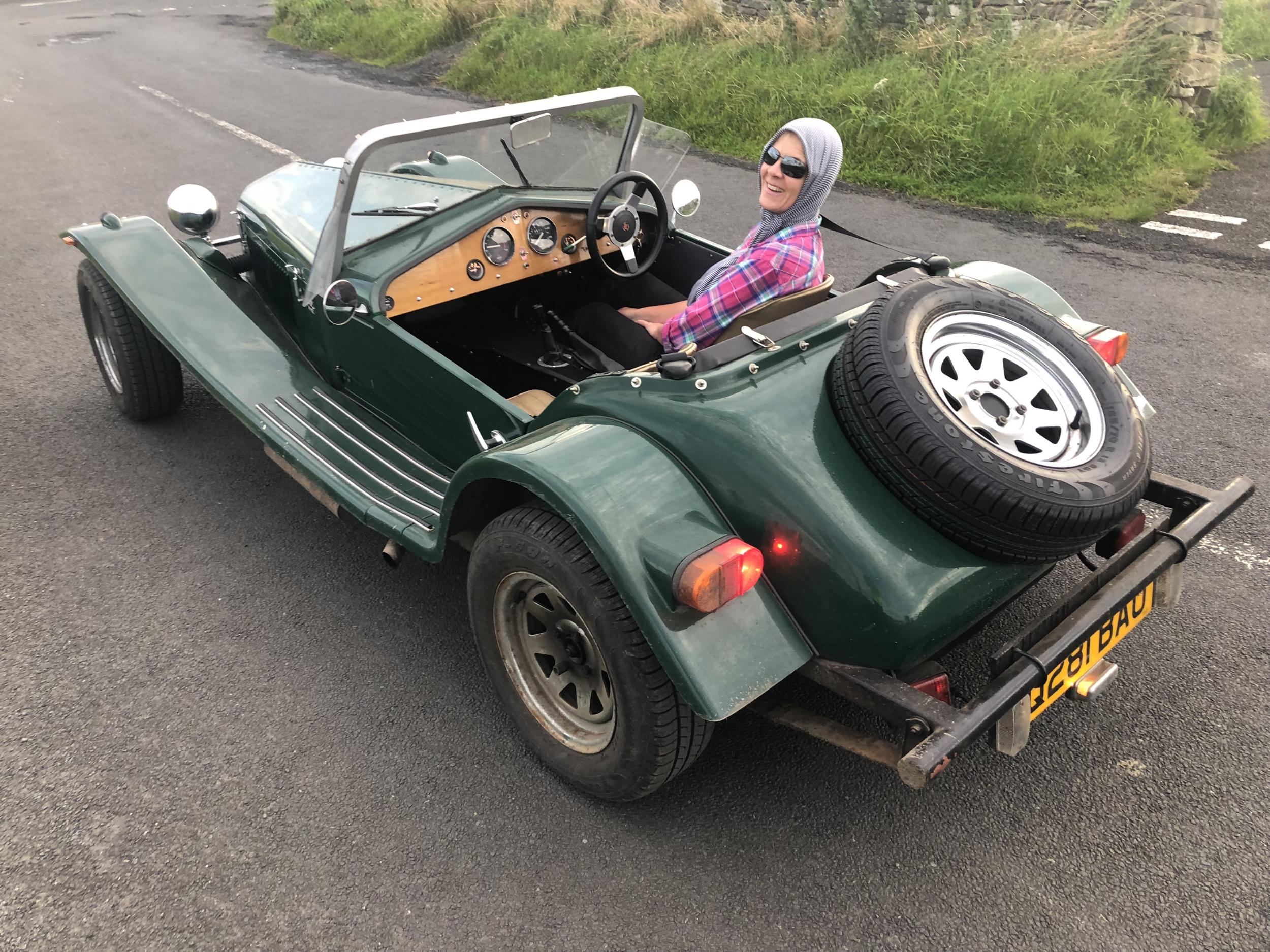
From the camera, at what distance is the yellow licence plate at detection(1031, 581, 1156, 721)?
7.59 ft

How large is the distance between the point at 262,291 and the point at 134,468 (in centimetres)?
101

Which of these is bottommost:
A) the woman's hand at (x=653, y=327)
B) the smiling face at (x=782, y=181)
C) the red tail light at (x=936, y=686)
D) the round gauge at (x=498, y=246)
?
the red tail light at (x=936, y=686)

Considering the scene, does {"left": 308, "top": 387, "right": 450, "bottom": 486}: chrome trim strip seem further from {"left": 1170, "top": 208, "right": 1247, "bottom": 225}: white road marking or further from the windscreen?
{"left": 1170, "top": 208, "right": 1247, "bottom": 225}: white road marking

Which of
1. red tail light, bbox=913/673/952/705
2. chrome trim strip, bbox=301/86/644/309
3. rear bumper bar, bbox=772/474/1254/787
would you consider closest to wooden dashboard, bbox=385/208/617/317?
chrome trim strip, bbox=301/86/644/309

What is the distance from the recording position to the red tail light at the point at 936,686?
2312 millimetres

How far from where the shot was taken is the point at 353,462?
3369 millimetres

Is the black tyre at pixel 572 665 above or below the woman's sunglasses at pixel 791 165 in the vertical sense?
below

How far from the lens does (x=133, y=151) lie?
30.4 feet

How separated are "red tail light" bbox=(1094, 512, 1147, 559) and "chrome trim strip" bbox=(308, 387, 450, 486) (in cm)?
214

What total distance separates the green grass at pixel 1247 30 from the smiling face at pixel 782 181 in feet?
39.9

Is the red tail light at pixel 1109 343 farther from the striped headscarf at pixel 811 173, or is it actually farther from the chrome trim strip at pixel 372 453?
the chrome trim strip at pixel 372 453

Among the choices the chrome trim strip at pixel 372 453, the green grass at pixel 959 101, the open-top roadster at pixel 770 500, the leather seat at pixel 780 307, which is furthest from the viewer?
the green grass at pixel 959 101

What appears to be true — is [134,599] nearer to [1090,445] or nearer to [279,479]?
[279,479]

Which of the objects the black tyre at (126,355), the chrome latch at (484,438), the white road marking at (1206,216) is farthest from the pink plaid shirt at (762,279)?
the white road marking at (1206,216)
